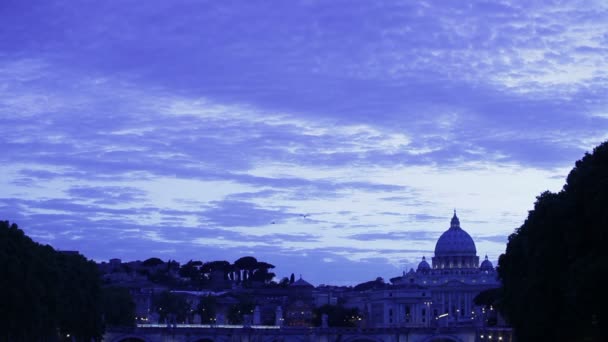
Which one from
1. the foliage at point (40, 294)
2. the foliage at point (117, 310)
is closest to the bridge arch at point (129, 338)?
the foliage at point (117, 310)

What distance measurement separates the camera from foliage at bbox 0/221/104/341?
7169cm

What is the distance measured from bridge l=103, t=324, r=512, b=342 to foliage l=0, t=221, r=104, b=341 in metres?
24.8

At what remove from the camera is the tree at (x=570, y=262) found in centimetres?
4991

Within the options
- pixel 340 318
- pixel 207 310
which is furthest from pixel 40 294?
pixel 340 318

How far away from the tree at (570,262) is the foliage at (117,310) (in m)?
74.4

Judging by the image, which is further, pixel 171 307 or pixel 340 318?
pixel 340 318

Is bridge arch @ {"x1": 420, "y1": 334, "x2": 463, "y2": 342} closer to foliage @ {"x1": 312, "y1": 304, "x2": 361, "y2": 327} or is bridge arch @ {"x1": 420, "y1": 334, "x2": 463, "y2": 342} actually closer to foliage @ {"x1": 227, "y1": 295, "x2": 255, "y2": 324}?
foliage @ {"x1": 312, "y1": 304, "x2": 361, "y2": 327}

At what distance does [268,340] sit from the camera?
440 ft

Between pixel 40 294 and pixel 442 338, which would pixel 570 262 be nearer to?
pixel 40 294

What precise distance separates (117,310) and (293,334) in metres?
17.5

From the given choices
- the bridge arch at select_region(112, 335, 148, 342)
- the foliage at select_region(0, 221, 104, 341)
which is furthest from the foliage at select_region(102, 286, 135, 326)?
the foliage at select_region(0, 221, 104, 341)

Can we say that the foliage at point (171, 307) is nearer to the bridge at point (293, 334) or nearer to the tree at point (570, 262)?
the bridge at point (293, 334)

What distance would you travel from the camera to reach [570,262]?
5456 centimetres

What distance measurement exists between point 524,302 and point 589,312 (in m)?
10.3
